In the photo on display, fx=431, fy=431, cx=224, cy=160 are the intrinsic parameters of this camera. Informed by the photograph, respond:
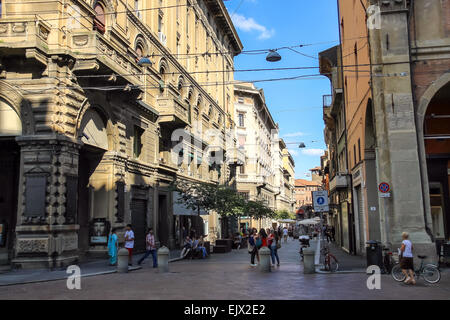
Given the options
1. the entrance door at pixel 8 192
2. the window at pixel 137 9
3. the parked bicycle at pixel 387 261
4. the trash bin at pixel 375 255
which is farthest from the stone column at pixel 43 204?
the parked bicycle at pixel 387 261

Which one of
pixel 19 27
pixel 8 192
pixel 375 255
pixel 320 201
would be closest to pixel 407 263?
pixel 375 255

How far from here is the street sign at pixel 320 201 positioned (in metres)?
15.9

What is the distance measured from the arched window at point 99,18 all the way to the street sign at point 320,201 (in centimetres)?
1233

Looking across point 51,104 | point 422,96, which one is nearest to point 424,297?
point 422,96

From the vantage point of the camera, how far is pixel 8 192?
1892 cm

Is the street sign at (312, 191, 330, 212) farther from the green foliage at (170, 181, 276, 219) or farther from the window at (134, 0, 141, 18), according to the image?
the window at (134, 0, 141, 18)

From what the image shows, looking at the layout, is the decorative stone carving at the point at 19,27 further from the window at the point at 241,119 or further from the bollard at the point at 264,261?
the window at the point at 241,119

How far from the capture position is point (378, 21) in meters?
16.0

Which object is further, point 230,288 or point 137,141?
point 137,141

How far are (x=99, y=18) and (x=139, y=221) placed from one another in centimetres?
1083

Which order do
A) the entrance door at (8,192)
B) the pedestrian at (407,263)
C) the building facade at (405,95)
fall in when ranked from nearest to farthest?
the pedestrian at (407,263)
the building facade at (405,95)
the entrance door at (8,192)

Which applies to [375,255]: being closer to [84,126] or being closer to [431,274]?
[431,274]

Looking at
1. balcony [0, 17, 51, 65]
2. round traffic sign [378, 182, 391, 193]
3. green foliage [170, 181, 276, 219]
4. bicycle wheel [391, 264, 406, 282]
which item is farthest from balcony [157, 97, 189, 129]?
bicycle wheel [391, 264, 406, 282]
